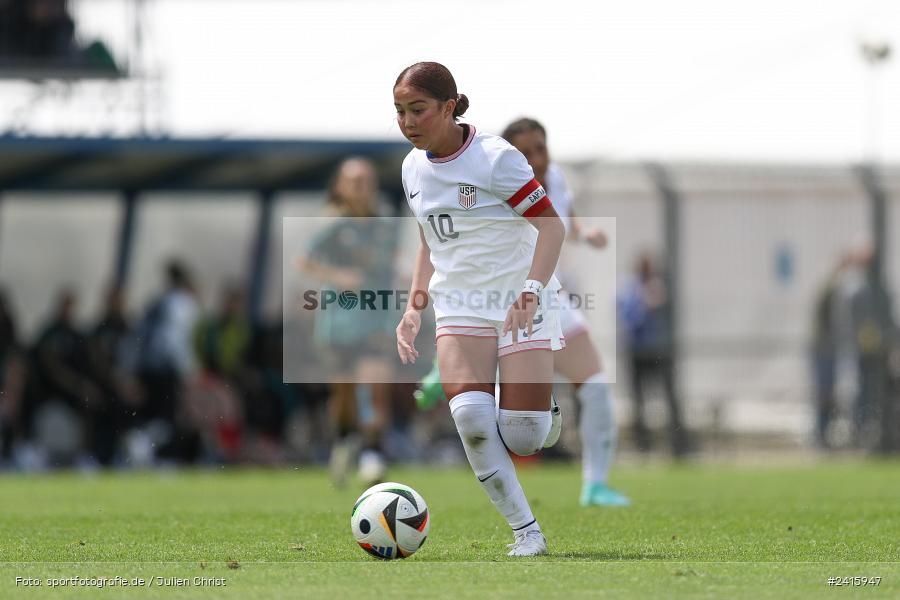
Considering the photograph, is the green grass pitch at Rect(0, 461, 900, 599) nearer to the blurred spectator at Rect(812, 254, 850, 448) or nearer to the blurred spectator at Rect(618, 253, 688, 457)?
the blurred spectator at Rect(618, 253, 688, 457)

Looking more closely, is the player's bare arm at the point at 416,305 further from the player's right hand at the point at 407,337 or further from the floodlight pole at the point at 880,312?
the floodlight pole at the point at 880,312

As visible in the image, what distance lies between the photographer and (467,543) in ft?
24.3

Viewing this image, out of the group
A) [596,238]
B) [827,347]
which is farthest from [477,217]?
[827,347]

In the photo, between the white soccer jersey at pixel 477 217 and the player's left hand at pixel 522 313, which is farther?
the white soccer jersey at pixel 477 217

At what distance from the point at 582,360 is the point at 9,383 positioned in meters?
8.91

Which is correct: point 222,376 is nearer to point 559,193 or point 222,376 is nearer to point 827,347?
point 827,347

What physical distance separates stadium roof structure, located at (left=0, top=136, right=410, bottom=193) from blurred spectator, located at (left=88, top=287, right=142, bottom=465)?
4.89 feet

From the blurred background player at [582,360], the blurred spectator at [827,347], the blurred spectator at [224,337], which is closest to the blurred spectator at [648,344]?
the blurred spectator at [827,347]

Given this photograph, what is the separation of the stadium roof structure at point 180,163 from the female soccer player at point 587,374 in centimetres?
785

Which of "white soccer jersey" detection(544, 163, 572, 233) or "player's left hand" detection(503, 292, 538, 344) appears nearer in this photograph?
"player's left hand" detection(503, 292, 538, 344)

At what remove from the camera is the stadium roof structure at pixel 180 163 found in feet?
55.7

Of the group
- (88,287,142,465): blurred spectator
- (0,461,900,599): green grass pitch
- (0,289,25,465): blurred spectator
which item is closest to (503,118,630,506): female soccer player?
(0,461,900,599): green grass pitch

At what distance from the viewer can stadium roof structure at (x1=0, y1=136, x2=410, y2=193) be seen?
1697 cm

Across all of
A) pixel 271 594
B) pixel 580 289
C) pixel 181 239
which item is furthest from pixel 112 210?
pixel 271 594
